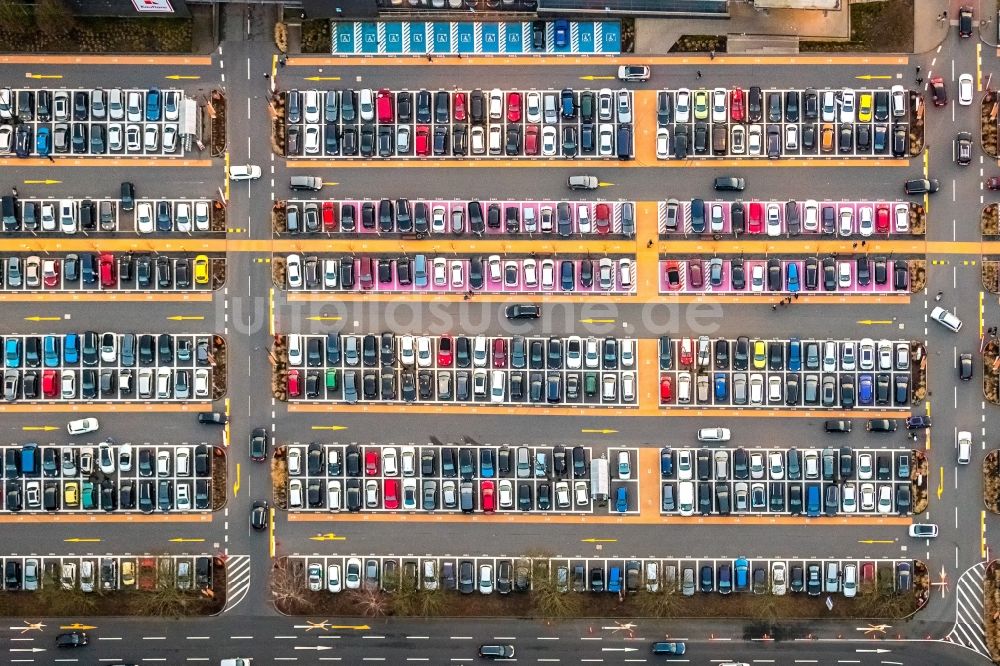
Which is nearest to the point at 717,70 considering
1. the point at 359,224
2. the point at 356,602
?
Result: the point at 359,224

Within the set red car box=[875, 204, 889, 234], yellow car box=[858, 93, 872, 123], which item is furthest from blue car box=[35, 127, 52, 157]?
red car box=[875, 204, 889, 234]

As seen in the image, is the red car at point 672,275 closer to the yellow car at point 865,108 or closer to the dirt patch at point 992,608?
the yellow car at point 865,108

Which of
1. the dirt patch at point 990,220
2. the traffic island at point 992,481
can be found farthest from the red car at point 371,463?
the dirt patch at point 990,220

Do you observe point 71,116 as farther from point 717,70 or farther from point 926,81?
point 926,81

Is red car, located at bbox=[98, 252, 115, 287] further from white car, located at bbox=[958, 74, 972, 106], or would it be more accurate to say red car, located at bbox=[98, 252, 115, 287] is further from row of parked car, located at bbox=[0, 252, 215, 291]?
white car, located at bbox=[958, 74, 972, 106]

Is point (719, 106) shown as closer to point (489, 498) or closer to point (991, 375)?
point (991, 375)
